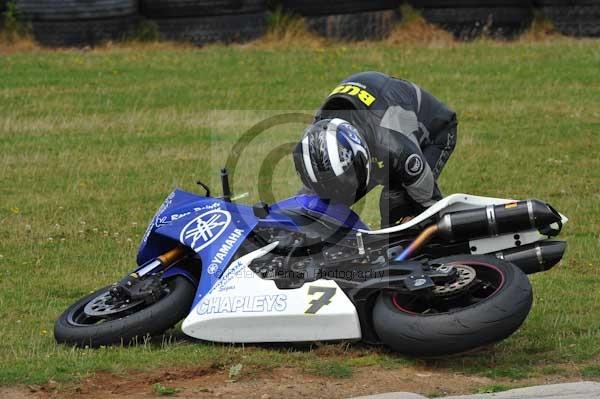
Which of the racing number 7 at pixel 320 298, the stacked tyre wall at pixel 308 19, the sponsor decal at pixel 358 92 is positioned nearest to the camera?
the racing number 7 at pixel 320 298

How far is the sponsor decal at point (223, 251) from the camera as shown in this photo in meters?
6.69

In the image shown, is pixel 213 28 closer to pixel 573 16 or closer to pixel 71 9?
pixel 71 9

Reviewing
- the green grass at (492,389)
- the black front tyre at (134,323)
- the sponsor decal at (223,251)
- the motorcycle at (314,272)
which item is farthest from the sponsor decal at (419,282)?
the black front tyre at (134,323)

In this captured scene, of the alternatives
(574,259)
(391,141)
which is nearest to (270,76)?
(574,259)

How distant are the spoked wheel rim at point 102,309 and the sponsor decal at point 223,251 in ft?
1.04

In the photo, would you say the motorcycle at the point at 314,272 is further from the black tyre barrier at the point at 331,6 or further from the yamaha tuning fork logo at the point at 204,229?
the black tyre barrier at the point at 331,6

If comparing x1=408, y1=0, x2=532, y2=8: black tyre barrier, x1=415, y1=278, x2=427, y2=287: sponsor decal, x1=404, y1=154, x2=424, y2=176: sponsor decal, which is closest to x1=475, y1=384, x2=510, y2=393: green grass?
x1=415, y1=278, x2=427, y2=287: sponsor decal

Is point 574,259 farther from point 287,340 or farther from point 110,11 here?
point 110,11

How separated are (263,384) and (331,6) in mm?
Answer: 13115

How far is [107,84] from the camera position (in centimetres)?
1658

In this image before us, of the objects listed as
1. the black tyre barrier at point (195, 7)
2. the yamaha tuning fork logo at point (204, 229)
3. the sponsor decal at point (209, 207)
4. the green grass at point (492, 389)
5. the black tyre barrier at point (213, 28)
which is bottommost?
the black tyre barrier at point (213, 28)

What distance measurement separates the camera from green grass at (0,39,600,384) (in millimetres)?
6508

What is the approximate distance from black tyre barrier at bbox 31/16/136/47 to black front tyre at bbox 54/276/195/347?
11.5m

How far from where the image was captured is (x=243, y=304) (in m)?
6.49
